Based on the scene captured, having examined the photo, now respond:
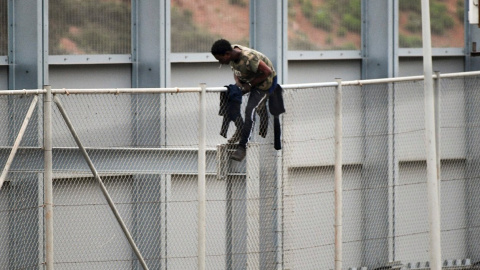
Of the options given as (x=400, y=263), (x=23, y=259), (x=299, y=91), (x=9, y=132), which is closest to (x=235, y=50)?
(x=299, y=91)

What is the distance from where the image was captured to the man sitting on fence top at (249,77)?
1038 cm

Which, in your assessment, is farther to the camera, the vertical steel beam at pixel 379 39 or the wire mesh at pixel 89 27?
the vertical steel beam at pixel 379 39

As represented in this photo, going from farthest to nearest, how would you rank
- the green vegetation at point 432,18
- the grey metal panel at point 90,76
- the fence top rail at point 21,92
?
the green vegetation at point 432,18 → the grey metal panel at point 90,76 → the fence top rail at point 21,92

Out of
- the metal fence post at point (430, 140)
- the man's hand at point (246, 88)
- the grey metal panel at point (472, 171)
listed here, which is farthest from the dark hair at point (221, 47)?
the grey metal panel at point (472, 171)

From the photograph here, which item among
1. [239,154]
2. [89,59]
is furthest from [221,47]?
[89,59]

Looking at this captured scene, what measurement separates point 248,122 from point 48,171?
7.57 feet

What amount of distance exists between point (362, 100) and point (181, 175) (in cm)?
305

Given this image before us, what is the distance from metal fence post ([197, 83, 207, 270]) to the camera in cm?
1028

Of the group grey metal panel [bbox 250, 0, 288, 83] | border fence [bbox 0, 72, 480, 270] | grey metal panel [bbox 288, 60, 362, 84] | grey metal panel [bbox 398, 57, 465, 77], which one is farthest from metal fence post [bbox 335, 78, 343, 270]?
grey metal panel [bbox 398, 57, 465, 77]

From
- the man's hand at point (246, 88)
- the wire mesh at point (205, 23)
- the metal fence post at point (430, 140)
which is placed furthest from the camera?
the wire mesh at point (205, 23)

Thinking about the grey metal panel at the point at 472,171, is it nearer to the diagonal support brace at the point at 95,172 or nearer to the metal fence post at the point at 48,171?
the diagonal support brace at the point at 95,172

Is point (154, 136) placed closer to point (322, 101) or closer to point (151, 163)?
→ point (151, 163)

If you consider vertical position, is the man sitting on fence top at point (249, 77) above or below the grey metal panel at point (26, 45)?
below

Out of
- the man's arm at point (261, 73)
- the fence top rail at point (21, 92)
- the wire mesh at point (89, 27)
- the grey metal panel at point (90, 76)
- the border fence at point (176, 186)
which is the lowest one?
the border fence at point (176, 186)
